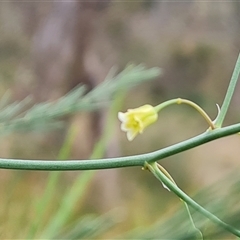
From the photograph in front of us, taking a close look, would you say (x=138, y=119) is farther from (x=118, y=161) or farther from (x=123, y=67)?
(x=123, y=67)

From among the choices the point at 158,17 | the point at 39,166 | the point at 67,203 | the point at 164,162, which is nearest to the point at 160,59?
the point at 158,17

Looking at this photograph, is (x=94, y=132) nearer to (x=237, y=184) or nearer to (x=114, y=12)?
(x=114, y=12)

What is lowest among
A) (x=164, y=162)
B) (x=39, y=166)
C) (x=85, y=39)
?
(x=164, y=162)

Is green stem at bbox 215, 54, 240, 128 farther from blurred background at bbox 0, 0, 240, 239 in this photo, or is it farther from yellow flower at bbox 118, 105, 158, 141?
blurred background at bbox 0, 0, 240, 239

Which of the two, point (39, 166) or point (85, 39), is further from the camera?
point (85, 39)

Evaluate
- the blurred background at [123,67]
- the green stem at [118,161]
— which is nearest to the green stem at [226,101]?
the green stem at [118,161]

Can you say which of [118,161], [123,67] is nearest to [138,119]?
[118,161]
